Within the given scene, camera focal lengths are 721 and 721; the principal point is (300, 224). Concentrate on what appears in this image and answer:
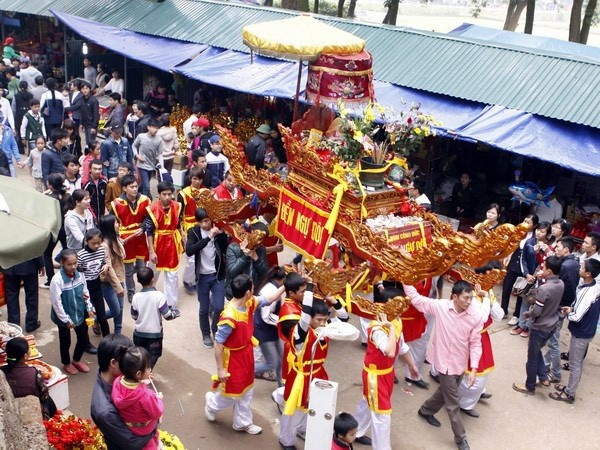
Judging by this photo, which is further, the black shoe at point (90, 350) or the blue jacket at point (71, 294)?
the black shoe at point (90, 350)

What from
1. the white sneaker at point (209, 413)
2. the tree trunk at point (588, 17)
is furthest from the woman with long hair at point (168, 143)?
the tree trunk at point (588, 17)

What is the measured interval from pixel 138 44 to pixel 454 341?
1147 centimetres

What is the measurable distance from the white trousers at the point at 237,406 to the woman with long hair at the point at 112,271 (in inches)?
67.7

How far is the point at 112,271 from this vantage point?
750 centimetres

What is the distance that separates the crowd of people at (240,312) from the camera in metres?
6.09

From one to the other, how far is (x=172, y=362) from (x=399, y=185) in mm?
3083

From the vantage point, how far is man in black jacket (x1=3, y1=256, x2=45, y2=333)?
7637 millimetres

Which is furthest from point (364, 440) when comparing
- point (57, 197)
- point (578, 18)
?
point (578, 18)

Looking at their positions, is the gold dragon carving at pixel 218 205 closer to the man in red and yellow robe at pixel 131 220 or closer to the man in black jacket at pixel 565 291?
the man in red and yellow robe at pixel 131 220

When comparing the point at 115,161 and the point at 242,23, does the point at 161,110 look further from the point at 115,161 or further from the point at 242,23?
the point at 115,161

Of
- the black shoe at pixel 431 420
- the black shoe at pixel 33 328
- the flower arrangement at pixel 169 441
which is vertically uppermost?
the flower arrangement at pixel 169 441

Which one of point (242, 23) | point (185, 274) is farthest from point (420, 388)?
point (242, 23)

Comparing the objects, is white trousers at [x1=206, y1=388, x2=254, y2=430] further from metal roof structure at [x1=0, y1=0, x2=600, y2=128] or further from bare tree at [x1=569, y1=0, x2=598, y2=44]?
bare tree at [x1=569, y1=0, x2=598, y2=44]

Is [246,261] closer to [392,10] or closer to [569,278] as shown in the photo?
[569,278]
